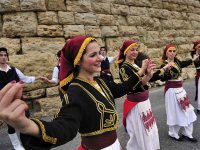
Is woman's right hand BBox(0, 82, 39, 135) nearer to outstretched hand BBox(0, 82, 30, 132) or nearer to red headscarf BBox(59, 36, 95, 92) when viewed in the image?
outstretched hand BBox(0, 82, 30, 132)

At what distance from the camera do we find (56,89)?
6.33 m

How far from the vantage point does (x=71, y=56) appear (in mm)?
1982

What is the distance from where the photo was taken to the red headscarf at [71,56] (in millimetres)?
1940

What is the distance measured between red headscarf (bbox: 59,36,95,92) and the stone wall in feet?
13.4

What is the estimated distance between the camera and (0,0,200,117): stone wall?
5934 mm

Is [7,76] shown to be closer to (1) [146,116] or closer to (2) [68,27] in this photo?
(1) [146,116]

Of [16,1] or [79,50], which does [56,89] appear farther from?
[79,50]

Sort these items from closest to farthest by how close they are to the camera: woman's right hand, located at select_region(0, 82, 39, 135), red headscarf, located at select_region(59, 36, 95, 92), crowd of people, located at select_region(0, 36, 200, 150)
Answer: woman's right hand, located at select_region(0, 82, 39, 135), crowd of people, located at select_region(0, 36, 200, 150), red headscarf, located at select_region(59, 36, 95, 92)

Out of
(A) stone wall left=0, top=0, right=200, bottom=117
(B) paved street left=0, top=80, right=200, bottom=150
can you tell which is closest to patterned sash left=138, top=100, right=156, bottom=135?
Answer: (B) paved street left=0, top=80, right=200, bottom=150

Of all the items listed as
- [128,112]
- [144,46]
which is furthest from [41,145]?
[144,46]

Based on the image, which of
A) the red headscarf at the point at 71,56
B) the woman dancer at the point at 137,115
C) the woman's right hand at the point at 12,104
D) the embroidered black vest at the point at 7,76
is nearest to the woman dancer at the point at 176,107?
the woman dancer at the point at 137,115

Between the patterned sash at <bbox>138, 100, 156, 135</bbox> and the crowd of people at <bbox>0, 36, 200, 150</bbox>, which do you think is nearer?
the crowd of people at <bbox>0, 36, 200, 150</bbox>

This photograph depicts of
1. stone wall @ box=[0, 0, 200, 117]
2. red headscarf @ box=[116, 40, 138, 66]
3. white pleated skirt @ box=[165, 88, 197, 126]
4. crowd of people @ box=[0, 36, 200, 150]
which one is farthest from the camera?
stone wall @ box=[0, 0, 200, 117]

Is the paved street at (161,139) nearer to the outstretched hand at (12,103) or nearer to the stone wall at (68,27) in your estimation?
the stone wall at (68,27)
